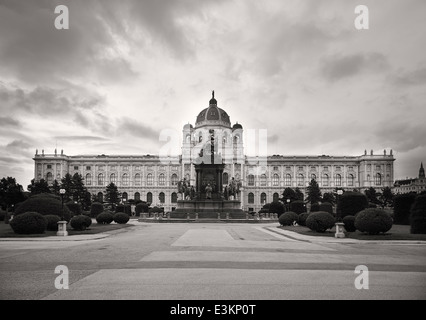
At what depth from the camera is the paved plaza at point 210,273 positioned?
28.0 feet

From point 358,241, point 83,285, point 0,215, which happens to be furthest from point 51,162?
point 83,285

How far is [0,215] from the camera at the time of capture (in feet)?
152

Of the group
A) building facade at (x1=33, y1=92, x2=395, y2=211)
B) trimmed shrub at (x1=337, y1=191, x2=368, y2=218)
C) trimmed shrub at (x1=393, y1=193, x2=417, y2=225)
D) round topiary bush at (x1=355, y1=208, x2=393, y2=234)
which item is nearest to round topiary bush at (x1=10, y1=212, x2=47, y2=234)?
round topiary bush at (x1=355, y1=208, x2=393, y2=234)

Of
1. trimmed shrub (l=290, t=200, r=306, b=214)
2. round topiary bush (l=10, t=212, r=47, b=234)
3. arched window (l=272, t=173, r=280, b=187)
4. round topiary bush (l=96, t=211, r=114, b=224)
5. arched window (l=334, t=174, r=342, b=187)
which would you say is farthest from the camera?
arched window (l=334, t=174, r=342, b=187)

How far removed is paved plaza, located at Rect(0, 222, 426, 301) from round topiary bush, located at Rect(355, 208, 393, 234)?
19.9 feet

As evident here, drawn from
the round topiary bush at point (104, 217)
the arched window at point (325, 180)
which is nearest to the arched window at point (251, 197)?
the arched window at point (325, 180)

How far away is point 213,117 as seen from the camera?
12038 cm

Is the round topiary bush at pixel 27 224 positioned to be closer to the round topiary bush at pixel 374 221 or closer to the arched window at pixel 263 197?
the round topiary bush at pixel 374 221

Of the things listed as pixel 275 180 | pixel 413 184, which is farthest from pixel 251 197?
pixel 413 184

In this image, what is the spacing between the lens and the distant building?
14210cm

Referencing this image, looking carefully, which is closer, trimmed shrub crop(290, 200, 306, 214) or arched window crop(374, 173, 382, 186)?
trimmed shrub crop(290, 200, 306, 214)

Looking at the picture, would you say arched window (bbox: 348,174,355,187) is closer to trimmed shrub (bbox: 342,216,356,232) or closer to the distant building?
the distant building

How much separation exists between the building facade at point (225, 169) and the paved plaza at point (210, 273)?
10261 cm
